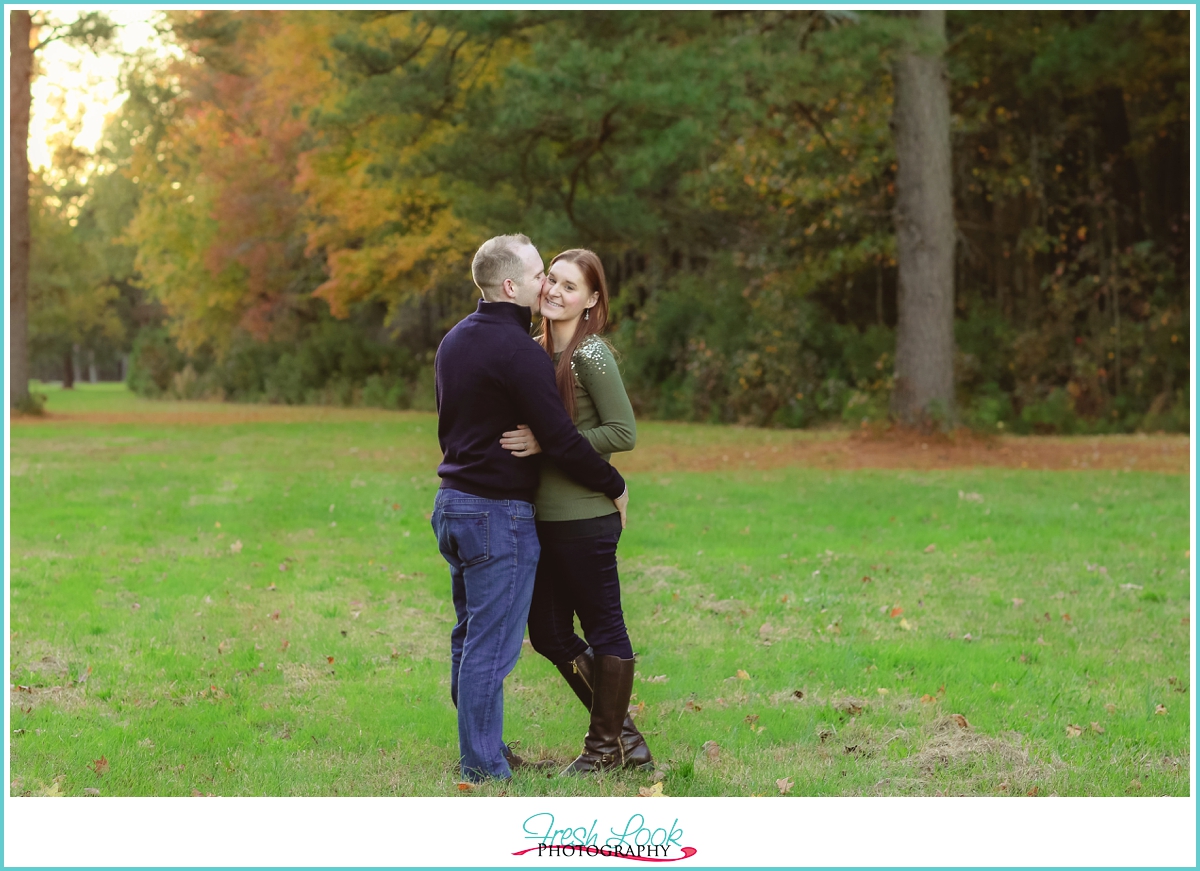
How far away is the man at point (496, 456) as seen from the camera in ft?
13.6

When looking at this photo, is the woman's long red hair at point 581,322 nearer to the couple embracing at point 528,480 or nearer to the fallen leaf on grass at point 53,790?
the couple embracing at point 528,480

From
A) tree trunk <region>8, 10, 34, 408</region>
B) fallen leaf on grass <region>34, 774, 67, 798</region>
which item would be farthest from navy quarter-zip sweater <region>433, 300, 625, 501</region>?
tree trunk <region>8, 10, 34, 408</region>

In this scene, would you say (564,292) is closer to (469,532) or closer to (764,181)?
(469,532)

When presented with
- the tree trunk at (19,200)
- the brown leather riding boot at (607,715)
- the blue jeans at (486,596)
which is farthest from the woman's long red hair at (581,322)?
the tree trunk at (19,200)

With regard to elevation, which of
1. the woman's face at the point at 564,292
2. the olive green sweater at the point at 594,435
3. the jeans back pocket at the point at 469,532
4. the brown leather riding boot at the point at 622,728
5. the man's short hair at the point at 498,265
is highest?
the man's short hair at the point at 498,265

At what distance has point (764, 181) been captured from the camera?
20.3m

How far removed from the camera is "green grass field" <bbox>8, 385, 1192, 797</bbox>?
15.9 ft

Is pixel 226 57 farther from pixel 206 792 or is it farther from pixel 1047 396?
pixel 206 792

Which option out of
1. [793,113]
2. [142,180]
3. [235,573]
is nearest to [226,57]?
[793,113]

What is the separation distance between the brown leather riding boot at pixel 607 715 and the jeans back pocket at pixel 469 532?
1.97 ft

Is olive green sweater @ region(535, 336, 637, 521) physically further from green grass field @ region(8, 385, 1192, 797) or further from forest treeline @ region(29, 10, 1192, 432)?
forest treeline @ region(29, 10, 1192, 432)

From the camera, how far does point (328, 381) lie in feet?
108

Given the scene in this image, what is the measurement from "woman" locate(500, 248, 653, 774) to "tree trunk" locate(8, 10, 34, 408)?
21185 millimetres

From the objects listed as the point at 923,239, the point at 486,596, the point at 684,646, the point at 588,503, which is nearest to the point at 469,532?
the point at 486,596
